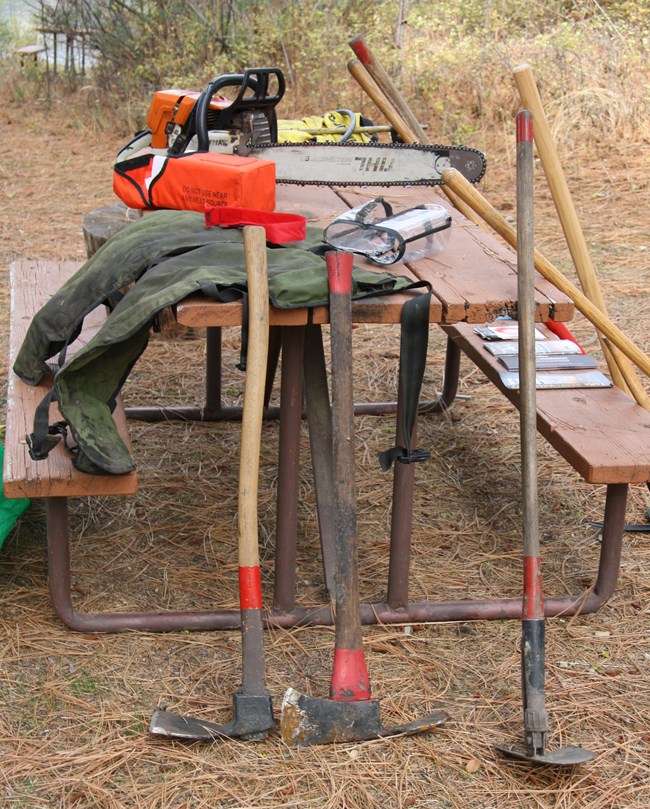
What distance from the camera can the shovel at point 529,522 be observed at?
7.11ft

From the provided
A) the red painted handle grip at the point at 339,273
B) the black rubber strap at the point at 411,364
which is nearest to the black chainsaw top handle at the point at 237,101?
the red painted handle grip at the point at 339,273

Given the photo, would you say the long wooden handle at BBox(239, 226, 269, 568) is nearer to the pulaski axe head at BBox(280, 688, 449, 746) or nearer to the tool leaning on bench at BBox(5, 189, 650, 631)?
the tool leaning on bench at BBox(5, 189, 650, 631)

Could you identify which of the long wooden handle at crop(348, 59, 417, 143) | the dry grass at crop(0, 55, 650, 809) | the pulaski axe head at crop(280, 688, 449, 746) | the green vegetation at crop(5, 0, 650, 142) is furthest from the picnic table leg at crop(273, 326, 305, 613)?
the green vegetation at crop(5, 0, 650, 142)

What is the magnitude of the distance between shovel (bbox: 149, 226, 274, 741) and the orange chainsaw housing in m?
1.29

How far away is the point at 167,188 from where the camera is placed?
3.01 metres

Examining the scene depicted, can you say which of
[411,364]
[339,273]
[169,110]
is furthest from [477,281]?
[169,110]

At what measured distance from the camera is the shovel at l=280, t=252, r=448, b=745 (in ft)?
7.23

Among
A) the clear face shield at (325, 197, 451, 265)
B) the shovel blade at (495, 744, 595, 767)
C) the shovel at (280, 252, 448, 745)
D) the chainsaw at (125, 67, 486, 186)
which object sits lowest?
the shovel blade at (495, 744, 595, 767)

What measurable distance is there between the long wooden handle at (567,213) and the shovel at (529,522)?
24cm

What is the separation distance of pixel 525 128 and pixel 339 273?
0.63 m

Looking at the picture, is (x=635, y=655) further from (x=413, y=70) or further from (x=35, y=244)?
(x=413, y=70)

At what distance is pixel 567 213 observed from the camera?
2.97 m

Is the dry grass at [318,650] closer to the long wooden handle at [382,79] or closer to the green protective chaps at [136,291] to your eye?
the green protective chaps at [136,291]

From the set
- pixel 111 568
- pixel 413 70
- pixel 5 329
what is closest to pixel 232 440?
pixel 111 568
